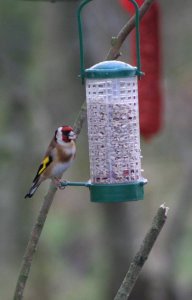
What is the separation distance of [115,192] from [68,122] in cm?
544

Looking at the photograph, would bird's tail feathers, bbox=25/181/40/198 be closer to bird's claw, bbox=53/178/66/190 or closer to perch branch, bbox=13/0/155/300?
bird's claw, bbox=53/178/66/190

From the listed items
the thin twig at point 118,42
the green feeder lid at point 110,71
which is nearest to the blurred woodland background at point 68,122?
the green feeder lid at point 110,71

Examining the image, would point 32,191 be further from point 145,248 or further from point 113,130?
point 145,248

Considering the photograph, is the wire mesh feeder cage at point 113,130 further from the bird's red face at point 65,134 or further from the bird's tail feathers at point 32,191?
the bird's tail feathers at point 32,191

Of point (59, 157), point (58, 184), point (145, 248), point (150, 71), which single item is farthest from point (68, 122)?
point (145, 248)

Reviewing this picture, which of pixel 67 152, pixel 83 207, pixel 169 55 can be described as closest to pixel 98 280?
pixel 83 207

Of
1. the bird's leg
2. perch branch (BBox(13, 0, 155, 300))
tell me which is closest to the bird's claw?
the bird's leg

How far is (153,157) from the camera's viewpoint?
471 inches

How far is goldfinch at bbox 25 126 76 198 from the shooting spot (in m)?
5.13

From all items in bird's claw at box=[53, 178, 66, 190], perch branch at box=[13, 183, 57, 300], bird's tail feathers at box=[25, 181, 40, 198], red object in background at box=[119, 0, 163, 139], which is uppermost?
red object in background at box=[119, 0, 163, 139]

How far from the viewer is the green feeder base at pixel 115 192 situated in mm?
4852

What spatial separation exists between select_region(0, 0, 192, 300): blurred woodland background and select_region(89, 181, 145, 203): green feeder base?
2786 mm

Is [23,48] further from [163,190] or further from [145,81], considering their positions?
[163,190]

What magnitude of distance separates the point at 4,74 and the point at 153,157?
3.85 meters
